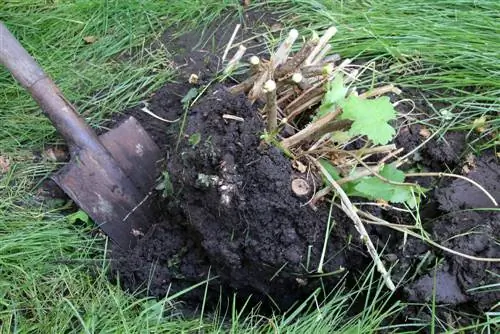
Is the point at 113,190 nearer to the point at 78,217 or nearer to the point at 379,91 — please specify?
the point at 78,217

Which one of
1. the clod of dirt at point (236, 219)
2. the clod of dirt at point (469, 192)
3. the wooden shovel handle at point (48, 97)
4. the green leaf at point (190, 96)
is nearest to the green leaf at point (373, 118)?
the clod of dirt at point (236, 219)

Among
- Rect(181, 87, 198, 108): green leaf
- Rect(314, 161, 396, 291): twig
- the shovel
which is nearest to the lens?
Rect(314, 161, 396, 291): twig

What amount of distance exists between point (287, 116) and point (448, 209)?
0.69 metres

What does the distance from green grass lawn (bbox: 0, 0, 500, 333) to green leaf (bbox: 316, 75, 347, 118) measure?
60cm

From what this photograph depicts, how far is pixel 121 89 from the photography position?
2.92 meters

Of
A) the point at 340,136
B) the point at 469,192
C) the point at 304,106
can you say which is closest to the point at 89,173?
the point at 304,106

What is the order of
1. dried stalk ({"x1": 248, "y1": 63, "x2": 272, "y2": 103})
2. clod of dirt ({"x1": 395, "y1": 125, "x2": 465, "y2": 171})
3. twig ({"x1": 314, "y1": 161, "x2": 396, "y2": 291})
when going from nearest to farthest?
twig ({"x1": 314, "y1": 161, "x2": 396, "y2": 291}) → dried stalk ({"x1": 248, "y1": 63, "x2": 272, "y2": 103}) → clod of dirt ({"x1": 395, "y1": 125, "x2": 465, "y2": 171})

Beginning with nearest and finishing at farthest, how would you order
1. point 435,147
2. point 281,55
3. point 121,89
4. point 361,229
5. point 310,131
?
point 361,229 → point 310,131 → point 281,55 → point 435,147 → point 121,89

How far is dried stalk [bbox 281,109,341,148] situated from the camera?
2.18 metres

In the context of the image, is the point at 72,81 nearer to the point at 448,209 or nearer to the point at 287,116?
the point at 287,116

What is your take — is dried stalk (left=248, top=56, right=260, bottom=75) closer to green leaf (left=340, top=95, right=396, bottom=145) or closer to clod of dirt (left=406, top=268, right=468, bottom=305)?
green leaf (left=340, top=95, right=396, bottom=145)

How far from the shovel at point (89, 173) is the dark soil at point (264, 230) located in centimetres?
14

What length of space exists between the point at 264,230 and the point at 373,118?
56 centimetres

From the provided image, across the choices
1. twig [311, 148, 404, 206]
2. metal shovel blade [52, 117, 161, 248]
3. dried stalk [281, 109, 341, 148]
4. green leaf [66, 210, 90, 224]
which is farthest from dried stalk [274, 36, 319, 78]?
green leaf [66, 210, 90, 224]
